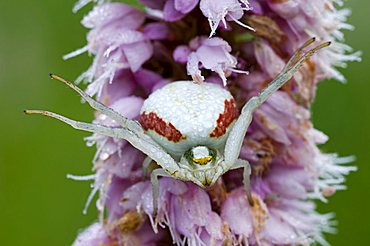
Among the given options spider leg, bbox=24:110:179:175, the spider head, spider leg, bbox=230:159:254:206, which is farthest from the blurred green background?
the spider head

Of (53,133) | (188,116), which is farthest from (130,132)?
(53,133)

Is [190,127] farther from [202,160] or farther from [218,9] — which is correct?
[218,9]

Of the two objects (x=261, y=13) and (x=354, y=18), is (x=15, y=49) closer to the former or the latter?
(x=354, y=18)

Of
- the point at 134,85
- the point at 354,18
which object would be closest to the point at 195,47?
the point at 134,85

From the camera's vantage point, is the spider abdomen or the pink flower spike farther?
the pink flower spike

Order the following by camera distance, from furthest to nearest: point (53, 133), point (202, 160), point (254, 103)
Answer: point (53, 133)
point (254, 103)
point (202, 160)

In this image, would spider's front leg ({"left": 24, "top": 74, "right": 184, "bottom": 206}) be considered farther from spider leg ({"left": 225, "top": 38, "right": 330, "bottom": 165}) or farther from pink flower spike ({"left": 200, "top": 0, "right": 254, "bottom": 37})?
pink flower spike ({"left": 200, "top": 0, "right": 254, "bottom": 37})

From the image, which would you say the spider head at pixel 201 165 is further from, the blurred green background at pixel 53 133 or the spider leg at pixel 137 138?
the blurred green background at pixel 53 133
